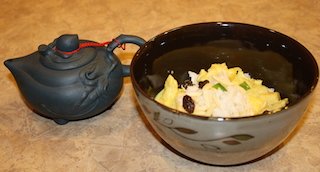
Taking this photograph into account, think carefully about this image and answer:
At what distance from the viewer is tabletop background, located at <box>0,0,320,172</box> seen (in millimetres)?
720

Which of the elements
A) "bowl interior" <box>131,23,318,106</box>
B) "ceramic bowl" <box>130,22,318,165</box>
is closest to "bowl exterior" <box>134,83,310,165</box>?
"ceramic bowl" <box>130,22,318,165</box>

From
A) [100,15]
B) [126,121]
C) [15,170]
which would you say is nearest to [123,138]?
[126,121]

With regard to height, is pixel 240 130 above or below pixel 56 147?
above

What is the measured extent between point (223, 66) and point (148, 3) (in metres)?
0.52

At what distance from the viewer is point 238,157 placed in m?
0.64

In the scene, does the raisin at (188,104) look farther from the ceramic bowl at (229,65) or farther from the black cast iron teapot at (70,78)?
the black cast iron teapot at (70,78)

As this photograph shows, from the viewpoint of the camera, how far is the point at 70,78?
75cm

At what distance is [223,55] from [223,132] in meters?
0.27

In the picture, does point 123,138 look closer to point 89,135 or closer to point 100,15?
point 89,135

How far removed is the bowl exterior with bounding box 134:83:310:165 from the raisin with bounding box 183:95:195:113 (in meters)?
0.06

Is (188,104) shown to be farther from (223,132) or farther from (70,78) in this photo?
(70,78)

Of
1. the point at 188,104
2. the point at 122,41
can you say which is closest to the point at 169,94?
the point at 188,104

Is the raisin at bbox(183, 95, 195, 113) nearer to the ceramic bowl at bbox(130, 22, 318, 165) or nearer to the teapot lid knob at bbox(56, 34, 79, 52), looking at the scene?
the ceramic bowl at bbox(130, 22, 318, 165)

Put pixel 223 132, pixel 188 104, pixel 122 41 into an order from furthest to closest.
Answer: pixel 122 41 → pixel 188 104 → pixel 223 132
